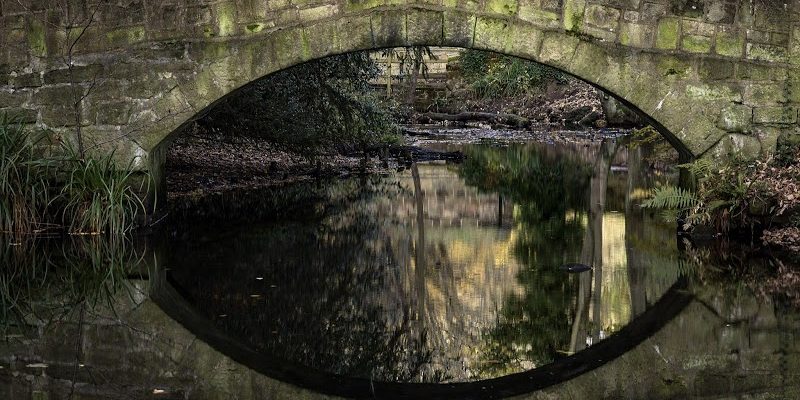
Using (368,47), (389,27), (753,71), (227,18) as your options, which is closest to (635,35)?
(753,71)

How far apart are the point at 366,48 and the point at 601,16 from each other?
2064 millimetres

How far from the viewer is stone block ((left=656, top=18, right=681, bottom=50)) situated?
10871 millimetres

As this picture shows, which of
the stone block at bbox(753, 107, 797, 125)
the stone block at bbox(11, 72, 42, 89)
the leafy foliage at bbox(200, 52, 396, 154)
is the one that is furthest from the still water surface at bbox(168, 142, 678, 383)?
the stone block at bbox(11, 72, 42, 89)

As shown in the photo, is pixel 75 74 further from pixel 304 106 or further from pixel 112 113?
pixel 304 106

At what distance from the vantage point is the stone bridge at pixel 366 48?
10.8 m

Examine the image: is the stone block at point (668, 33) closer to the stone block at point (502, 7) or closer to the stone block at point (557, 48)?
the stone block at point (557, 48)

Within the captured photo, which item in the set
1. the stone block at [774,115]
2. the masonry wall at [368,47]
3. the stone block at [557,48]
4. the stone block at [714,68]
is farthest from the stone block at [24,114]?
the stone block at [774,115]

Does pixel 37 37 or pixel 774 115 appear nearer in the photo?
pixel 774 115

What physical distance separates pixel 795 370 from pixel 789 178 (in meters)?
4.64

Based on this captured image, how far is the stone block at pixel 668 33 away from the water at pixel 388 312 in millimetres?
1741

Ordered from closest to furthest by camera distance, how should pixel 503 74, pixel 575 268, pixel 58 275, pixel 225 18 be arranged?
pixel 58 275
pixel 575 268
pixel 225 18
pixel 503 74

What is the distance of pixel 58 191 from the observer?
11.3 m

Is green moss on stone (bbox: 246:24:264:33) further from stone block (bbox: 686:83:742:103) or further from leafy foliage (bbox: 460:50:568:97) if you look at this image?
leafy foliage (bbox: 460:50:568:97)

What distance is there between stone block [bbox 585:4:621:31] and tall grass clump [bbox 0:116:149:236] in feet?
14.1
